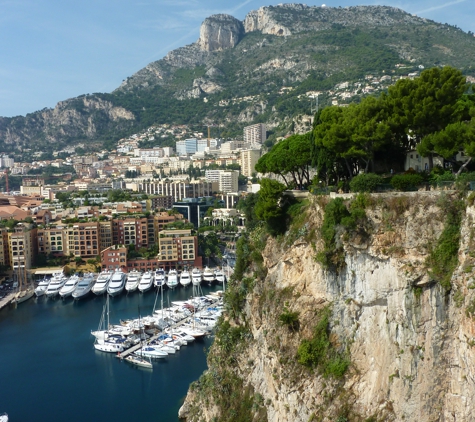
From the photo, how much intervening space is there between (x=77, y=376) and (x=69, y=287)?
15272mm

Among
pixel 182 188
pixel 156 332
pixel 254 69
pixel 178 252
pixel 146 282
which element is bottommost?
pixel 156 332

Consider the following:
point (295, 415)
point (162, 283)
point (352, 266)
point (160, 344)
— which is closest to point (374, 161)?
point (352, 266)

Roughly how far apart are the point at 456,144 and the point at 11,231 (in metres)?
40.3

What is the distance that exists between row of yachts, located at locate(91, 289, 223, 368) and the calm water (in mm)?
427

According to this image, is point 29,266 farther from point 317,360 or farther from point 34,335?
point 317,360

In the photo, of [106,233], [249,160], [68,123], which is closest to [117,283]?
[106,233]

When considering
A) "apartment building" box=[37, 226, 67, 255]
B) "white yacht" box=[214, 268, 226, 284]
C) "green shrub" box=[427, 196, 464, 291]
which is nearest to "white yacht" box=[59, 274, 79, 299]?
"apartment building" box=[37, 226, 67, 255]

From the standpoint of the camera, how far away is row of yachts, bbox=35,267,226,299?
38438 millimetres

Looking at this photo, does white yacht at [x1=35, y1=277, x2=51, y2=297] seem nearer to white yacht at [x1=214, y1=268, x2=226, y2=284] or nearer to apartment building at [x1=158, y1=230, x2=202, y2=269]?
apartment building at [x1=158, y1=230, x2=202, y2=269]

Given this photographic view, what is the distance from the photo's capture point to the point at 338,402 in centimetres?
1218

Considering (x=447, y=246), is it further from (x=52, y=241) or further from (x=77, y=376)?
(x=52, y=241)

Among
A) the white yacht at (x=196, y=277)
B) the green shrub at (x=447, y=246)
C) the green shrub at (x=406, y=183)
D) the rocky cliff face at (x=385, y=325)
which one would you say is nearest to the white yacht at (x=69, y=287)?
the white yacht at (x=196, y=277)

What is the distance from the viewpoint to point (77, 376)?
24.5m

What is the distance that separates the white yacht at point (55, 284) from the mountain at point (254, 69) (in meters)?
60.5
